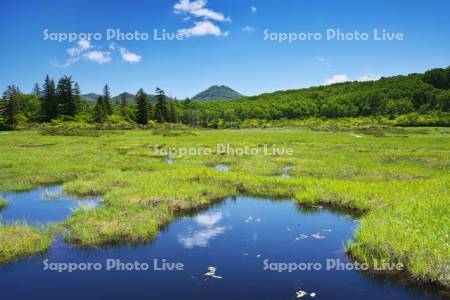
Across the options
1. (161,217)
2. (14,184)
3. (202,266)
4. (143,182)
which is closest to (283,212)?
(161,217)

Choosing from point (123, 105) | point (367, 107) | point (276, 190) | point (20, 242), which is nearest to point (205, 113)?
point (123, 105)

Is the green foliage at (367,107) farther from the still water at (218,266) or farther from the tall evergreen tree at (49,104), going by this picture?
the still water at (218,266)

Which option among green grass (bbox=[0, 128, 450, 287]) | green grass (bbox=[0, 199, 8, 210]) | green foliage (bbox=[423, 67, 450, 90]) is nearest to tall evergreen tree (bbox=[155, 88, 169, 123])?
green grass (bbox=[0, 128, 450, 287])

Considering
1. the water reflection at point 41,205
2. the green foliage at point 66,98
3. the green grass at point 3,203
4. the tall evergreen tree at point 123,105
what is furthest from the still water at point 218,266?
the tall evergreen tree at point 123,105

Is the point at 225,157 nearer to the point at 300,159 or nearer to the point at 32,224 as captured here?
the point at 300,159

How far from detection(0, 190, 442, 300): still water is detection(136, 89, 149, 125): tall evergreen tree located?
308 ft

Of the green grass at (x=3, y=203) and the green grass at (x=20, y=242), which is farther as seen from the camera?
the green grass at (x=3, y=203)

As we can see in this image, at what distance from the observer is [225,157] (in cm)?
3750

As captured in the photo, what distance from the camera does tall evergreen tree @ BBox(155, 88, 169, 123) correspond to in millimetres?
112744

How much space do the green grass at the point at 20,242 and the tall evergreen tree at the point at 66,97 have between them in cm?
9657

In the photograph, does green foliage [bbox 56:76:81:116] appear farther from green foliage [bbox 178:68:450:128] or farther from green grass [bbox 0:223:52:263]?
green grass [bbox 0:223:52:263]

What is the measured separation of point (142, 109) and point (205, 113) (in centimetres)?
6271

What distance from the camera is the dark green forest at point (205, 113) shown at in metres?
99.8

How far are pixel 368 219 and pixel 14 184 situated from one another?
19955mm
